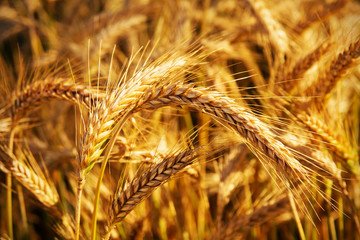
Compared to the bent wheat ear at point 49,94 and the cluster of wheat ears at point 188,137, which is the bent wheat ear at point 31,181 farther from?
the bent wheat ear at point 49,94

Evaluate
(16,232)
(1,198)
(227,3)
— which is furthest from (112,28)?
(16,232)

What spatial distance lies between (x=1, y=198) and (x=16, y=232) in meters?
0.22

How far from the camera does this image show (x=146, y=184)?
34.1 inches

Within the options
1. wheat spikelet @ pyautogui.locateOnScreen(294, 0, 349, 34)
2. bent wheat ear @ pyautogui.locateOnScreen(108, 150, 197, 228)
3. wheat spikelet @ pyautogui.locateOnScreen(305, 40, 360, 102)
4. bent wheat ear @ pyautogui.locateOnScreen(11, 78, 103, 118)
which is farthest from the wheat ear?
wheat spikelet @ pyautogui.locateOnScreen(294, 0, 349, 34)

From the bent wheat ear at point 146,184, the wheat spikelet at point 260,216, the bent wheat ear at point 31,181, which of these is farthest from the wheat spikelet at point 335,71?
the bent wheat ear at point 31,181

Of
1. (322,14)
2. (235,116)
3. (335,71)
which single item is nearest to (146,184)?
(235,116)

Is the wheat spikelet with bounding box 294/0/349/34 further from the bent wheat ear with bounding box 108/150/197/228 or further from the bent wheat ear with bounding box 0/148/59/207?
the bent wheat ear with bounding box 0/148/59/207

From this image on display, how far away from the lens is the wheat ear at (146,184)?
2.79ft

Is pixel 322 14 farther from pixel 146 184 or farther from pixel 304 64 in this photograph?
pixel 146 184

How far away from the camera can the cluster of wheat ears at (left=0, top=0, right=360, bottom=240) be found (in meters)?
0.83

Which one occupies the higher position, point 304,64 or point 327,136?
point 304,64

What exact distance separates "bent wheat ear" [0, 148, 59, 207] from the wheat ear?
13.0 inches

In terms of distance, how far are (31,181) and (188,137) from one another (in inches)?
22.5

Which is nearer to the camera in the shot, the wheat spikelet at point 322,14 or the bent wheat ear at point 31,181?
the bent wheat ear at point 31,181
